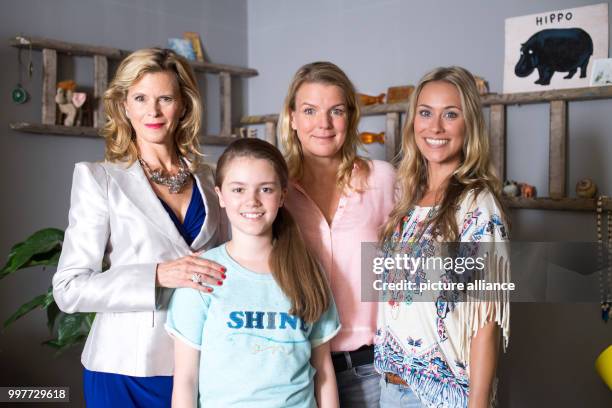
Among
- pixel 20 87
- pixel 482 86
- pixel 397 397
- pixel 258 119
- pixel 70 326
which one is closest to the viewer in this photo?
pixel 397 397

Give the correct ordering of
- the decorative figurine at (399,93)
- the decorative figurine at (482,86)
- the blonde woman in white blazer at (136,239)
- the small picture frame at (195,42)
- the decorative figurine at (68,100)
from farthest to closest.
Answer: the small picture frame at (195,42)
the decorative figurine at (399,93)
the decorative figurine at (68,100)
the decorative figurine at (482,86)
the blonde woman in white blazer at (136,239)

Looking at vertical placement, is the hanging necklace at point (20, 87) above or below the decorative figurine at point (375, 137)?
above

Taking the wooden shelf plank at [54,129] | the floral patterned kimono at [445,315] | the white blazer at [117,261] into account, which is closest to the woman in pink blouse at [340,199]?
the floral patterned kimono at [445,315]

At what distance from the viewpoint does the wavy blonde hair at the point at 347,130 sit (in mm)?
1785

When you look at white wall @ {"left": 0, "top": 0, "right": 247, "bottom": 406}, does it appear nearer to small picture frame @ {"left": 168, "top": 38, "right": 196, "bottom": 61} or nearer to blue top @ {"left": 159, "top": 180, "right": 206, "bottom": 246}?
small picture frame @ {"left": 168, "top": 38, "right": 196, "bottom": 61}

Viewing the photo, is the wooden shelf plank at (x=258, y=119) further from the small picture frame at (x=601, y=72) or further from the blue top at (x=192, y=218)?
the blue top at (x=192, y=218)

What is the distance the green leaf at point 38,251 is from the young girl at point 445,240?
1.69 metres

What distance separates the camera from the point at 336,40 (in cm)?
397

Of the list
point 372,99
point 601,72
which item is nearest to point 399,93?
point 372,99

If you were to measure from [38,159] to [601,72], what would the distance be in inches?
111

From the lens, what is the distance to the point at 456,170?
168 cm

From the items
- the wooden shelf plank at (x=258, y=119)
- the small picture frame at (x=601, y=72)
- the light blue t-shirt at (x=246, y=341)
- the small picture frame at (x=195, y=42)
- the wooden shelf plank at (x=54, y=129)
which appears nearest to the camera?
the light blue t-shirt at (x=246, y=341)

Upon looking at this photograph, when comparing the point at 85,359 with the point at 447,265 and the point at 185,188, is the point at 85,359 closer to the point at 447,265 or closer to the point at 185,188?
the point at 185,188

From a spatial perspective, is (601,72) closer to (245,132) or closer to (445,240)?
(445,240)
